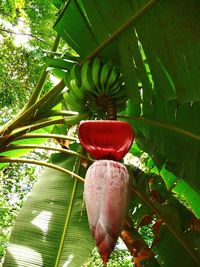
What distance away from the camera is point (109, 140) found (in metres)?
0.86

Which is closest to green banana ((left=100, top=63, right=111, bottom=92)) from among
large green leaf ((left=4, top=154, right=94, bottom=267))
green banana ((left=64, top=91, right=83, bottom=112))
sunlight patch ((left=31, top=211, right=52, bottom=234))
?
green banana ((left=64, top=91, right=83, bottom=112))

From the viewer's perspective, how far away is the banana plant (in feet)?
3.63

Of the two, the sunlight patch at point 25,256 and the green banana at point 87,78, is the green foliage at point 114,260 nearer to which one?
the sunlight patch at point 25,256

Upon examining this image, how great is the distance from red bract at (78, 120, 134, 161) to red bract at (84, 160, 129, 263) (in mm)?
53

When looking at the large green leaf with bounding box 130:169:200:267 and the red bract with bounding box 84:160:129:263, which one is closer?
the red bract with bounding box 84:160:129:263

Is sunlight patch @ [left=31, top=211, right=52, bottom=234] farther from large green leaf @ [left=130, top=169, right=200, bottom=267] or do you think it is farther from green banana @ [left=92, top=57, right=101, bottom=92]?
green banana @ [left=92, top=57, right=101, bottom=92]

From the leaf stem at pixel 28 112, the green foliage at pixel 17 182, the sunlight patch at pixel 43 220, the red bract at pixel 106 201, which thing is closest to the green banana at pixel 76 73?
the leaf stem at pixel 28 112

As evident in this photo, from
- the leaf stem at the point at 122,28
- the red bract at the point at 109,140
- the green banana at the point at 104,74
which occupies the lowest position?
the red bract at the point at 109,140

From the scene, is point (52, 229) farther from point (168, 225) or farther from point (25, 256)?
point (168, 225)

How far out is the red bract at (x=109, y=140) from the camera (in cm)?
85

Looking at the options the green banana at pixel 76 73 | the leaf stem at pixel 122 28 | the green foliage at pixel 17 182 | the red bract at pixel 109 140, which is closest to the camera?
the red bract at pixel 109 140

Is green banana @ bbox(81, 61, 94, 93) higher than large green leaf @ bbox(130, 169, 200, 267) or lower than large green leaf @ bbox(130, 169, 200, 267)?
higher

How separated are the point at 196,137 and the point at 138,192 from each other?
0.34 m

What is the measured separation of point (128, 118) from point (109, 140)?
572 mm
